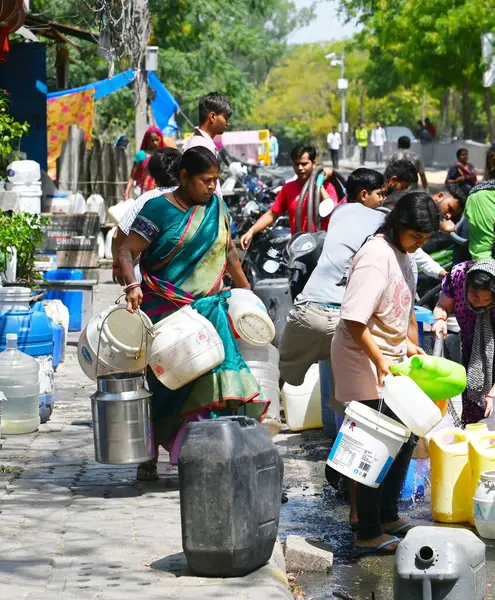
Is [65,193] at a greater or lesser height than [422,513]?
greater

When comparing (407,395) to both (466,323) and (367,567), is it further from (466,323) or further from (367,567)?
(466,323)

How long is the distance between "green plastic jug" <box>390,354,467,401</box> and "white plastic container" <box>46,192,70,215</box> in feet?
44.9

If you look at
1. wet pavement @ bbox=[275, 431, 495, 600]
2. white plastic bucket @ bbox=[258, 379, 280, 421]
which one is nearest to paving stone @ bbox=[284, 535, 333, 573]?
wet pavement @ bbox=[275, 431, 495, 600]

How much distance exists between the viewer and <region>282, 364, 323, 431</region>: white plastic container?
886cm

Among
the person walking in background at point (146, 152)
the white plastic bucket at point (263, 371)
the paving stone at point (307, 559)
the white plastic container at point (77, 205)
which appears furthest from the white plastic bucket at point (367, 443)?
the white plastic container at point (77, 205)

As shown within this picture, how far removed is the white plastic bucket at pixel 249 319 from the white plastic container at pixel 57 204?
12.3m

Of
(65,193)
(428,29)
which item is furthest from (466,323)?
(428,29)

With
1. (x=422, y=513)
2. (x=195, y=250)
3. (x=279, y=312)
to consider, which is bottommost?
(x=422, y=513)

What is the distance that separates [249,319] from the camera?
708 centimetres

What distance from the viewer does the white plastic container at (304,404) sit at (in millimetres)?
8859

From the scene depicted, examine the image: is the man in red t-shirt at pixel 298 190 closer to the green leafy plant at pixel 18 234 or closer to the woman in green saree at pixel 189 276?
the green leafy plant at pixel 18 234

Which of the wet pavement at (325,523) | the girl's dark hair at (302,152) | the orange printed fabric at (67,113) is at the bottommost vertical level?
the wet pavement at (325,523)

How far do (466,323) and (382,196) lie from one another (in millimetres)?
930

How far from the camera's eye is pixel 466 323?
24.8ft
